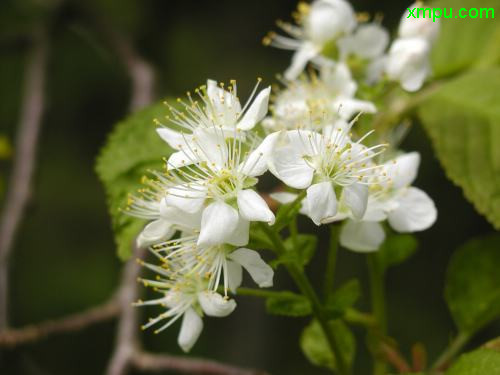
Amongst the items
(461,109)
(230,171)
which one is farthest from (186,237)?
(461,109)

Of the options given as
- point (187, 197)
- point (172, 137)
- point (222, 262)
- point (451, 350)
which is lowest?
point (451, 350)

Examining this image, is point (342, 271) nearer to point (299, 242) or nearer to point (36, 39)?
point (36, 39)

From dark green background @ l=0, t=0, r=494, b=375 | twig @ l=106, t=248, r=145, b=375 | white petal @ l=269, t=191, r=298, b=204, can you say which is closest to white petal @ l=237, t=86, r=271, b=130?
white petal @ l=269, t=191, r=298, b=204

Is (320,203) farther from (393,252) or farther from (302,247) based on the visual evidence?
(393,252)

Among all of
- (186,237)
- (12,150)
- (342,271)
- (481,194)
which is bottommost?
(342,271)

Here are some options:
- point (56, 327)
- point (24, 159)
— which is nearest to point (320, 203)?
point (56, 327)

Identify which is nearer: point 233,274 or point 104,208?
point 233,274

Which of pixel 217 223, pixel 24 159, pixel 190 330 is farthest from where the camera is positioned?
pixel 24 159

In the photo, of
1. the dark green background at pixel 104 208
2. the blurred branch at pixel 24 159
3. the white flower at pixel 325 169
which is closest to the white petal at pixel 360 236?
the white flower at pixel 325 169
